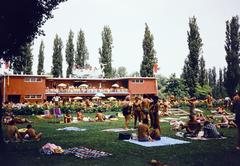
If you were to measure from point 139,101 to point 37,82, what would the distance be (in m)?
30.5

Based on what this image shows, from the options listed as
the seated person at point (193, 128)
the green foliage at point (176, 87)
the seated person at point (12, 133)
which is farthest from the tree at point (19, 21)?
the green foliage at point (176, 87)

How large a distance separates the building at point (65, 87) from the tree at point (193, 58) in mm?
7874

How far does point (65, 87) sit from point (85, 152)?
132ft

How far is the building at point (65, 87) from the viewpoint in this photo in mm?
44062

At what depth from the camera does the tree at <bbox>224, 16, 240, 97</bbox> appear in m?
45.5

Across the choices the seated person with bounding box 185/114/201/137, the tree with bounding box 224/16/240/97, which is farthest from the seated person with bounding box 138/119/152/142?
the tree with bounding box 224/16/240/97

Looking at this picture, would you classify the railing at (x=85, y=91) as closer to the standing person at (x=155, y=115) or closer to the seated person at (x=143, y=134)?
the standing person at (x=155, y=115)

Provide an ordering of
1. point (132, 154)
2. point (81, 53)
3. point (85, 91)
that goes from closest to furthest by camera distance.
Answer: point (132, 154) → point (85, 91) → point (81, 53)

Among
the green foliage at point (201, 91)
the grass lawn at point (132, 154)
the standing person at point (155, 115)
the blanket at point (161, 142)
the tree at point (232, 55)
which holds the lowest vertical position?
the grass lawn at point (132, 154)

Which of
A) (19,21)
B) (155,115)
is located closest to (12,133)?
(19,21)

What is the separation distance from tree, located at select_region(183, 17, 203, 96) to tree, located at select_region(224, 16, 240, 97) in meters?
4.56

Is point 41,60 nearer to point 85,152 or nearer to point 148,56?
point 148,56

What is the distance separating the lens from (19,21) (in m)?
11.3

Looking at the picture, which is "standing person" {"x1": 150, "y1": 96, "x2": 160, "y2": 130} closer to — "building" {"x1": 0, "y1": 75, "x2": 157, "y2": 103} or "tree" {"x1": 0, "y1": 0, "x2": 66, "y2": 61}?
"tree" {"x1": 0, "y1": 0, "x2": 66, "y2": 61}
